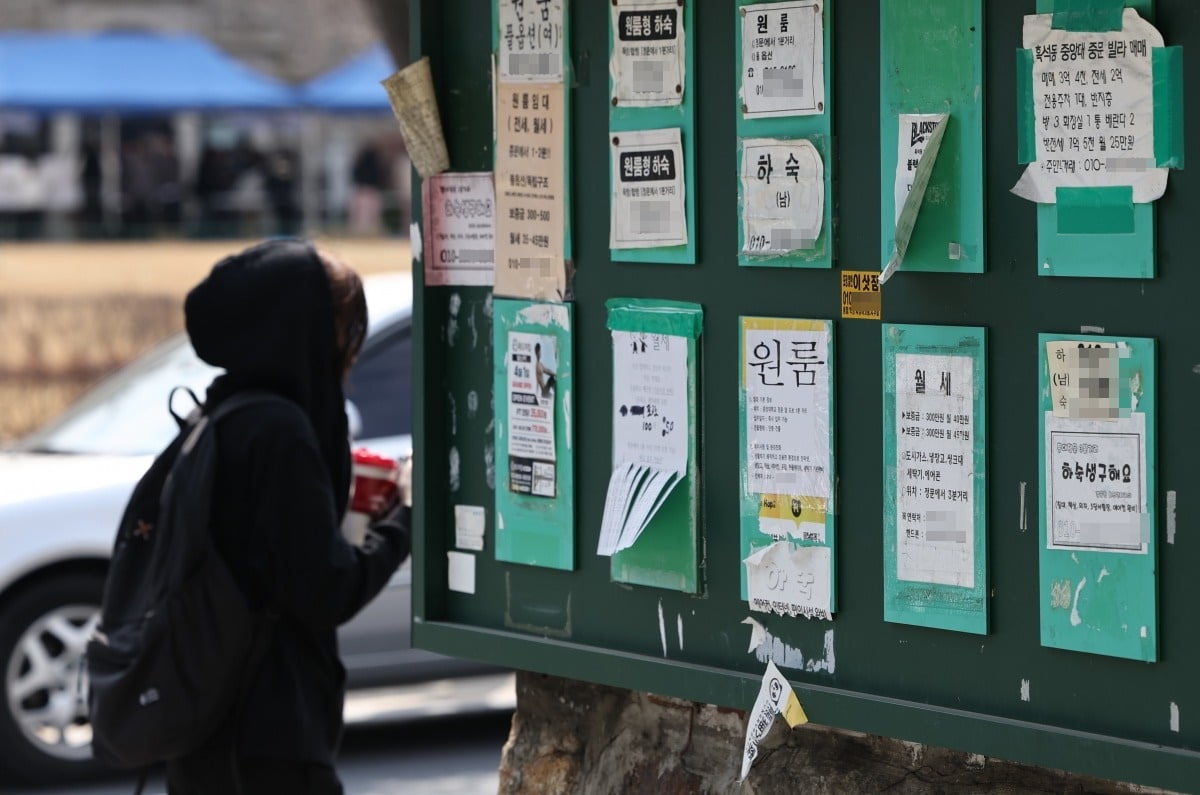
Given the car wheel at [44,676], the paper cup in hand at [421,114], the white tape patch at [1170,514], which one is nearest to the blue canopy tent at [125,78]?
the car wheel at [44,676]

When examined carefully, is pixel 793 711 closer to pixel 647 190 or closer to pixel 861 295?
pixel 861 295

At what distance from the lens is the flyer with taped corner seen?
2.51m

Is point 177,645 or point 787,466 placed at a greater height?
point 787,466

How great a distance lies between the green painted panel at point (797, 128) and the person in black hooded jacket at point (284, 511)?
3.46 feet

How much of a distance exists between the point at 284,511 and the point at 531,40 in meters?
0.96

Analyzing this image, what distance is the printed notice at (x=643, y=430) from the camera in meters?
2.70

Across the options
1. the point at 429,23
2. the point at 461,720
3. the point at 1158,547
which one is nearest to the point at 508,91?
the point at 429,23

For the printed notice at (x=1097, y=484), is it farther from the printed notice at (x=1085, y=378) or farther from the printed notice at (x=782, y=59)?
the printed notice at (x=782, y=59)

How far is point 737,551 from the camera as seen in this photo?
2.65 metres

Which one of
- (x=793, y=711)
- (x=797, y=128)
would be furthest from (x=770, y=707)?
(x=797, y=128)

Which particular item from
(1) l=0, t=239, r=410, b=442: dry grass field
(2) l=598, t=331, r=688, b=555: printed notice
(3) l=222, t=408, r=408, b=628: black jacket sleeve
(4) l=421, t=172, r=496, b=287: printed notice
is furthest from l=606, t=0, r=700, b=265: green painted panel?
(1) l=0, t=239, r=410, b=442: dry grass field

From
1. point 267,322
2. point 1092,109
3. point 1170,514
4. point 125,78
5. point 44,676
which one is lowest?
point 44,676

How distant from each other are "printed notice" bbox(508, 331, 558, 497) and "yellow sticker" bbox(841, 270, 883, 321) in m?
0.57

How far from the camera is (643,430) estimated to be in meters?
2.75
